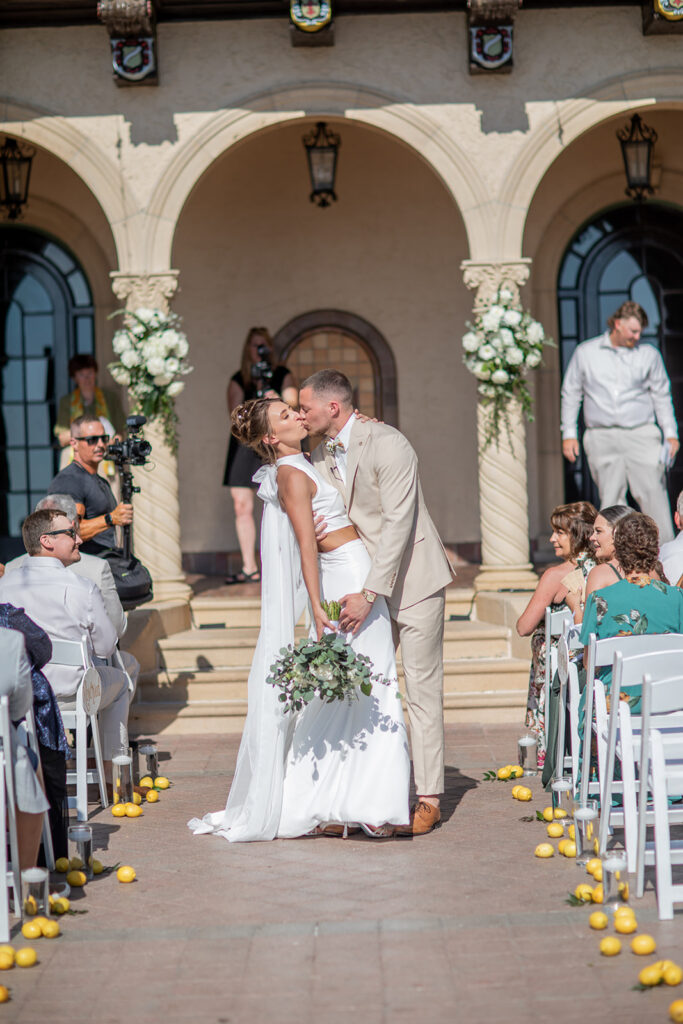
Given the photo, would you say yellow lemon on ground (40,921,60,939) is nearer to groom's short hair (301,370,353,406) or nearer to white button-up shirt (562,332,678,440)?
groom's short hair (301,370,353,406)

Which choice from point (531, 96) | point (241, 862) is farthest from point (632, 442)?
point (241, 862)

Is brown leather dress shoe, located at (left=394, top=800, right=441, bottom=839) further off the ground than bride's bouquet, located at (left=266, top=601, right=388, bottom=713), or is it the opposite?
bride's bouquet, located at (left=266, top=601, right=388, bottom=713)

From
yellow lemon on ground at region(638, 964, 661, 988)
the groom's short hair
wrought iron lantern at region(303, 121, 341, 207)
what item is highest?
wrought iron lantern at region(303, 121, 341, 207)

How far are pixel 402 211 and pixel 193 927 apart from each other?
8843 mm

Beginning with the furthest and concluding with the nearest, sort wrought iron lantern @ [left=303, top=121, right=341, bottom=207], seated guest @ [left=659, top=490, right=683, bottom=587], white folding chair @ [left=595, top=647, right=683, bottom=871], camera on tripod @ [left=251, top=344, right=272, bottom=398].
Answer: wrought iron lantern @ [left=303, top=121, right=341, bottom=207], camera on tripod @ [left=251, top=344, right=272, bottom=398], seated guest @ [left=659, top=490, right=683, bottom=587], white folding chair @ [left=595, top=647, right=683, bottom=871]

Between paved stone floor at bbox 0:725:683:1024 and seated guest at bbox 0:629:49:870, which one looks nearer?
paved stone floor at bbox 0:725:683:1024

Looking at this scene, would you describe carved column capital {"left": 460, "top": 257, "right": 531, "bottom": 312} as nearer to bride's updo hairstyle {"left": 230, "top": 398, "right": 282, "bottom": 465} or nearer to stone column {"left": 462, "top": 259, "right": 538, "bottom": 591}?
stone column {"left": 462, "top": 259, "right": 538, "bottom": 591}

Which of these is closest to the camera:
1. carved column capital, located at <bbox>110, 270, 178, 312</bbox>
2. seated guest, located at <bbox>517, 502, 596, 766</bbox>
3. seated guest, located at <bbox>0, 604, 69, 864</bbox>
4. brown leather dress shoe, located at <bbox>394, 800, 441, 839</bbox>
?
seated guest, located at <bbox>0, 604, 69, 864</bbox>

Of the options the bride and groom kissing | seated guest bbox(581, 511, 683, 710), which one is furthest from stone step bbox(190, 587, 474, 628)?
seated guest bbox(581, 511, 683, 710)

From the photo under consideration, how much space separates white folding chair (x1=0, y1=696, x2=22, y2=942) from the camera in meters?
4.61

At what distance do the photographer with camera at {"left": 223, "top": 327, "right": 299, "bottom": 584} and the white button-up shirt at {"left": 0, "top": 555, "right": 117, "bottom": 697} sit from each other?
4118 mm

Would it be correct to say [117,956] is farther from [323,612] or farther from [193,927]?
A: [323,612]

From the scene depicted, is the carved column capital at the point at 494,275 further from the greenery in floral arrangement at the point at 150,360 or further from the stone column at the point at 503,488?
the greenery in floral arrangement at the point at 150,360

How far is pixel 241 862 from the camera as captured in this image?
5547mm
